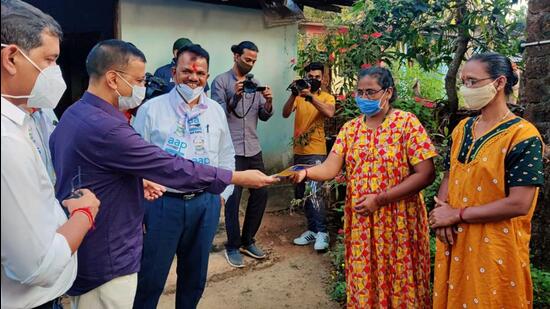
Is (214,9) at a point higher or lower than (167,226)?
higher

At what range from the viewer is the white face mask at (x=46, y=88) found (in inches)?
56.8

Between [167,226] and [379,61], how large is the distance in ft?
10.6

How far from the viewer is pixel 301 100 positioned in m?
4.96

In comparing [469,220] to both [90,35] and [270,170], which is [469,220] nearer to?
[270,170]

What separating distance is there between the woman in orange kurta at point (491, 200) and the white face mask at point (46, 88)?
6.18 ft

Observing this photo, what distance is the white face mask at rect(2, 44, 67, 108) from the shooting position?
4.74 ft

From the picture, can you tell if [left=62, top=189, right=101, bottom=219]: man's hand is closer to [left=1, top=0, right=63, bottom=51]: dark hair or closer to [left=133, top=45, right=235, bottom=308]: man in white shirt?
[left=1, top=0, right=63, bottom=51]: dark hair

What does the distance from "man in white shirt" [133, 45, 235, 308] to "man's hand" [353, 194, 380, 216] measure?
92 cm

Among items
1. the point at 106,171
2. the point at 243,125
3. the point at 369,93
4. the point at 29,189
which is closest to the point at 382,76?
the point at 369,93

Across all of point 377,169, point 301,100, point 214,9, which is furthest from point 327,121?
point 377,169

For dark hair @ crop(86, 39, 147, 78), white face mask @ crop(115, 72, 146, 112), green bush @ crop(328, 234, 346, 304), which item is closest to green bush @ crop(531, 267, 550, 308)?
green bush @ crop(328, 234, 346, 304)

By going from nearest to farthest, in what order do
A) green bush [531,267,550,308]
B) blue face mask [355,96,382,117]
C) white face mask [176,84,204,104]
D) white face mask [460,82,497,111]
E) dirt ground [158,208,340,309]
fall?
white face mask [460,82,497,111] < blue face mask [355,96,382,117] < white face mask [176,84,204,104] < green bush [531,267,550,308] < dirt ground [158,208,340,309]

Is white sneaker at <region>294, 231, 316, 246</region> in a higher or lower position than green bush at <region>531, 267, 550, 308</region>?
lower

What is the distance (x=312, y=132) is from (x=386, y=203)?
7.77ft
